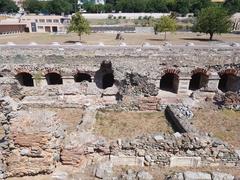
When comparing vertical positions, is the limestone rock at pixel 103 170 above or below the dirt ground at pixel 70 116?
above

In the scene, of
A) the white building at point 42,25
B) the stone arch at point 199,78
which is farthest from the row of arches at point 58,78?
the white building at point 42,25

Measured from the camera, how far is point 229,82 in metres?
19.6

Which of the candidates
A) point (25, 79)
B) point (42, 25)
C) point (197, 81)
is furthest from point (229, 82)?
point (42, 25)

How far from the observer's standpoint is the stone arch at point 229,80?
61.8 feet

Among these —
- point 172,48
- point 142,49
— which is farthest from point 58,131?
point 172,48

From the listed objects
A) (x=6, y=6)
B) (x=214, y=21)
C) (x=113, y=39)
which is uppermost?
(x=6, y=6)

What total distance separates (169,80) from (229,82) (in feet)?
14.6

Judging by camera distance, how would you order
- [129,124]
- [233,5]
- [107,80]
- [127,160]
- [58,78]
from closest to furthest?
[127,160] → [129,124] → [107,80] → [58,78] → [233,5]

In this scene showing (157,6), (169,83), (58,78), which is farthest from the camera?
(157,6)

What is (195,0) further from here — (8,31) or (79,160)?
(79,160)

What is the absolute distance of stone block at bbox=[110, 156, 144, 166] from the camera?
7980 mm

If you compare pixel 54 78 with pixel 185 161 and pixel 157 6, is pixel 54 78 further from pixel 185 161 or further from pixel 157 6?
pixel 157 6

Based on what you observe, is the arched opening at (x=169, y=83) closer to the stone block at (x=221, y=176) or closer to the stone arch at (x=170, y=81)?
the stone arch at (x=170, y=81)

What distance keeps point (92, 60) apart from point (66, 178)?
13.1 meters
